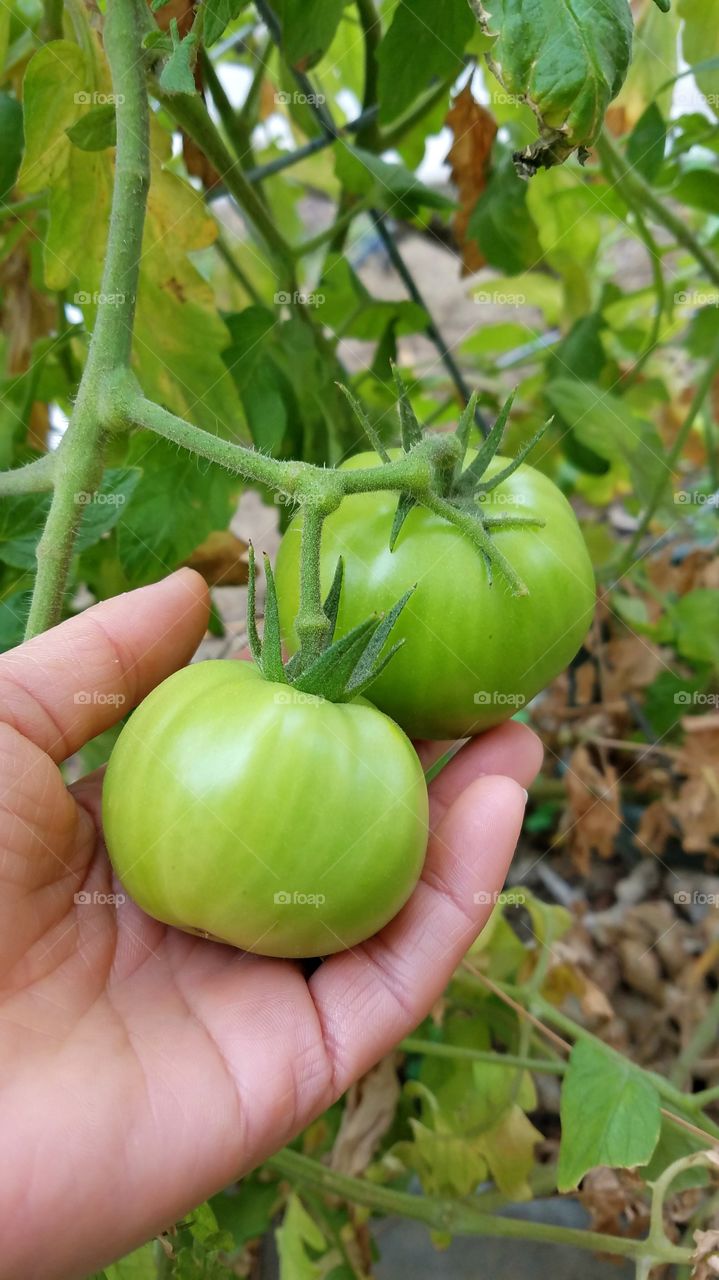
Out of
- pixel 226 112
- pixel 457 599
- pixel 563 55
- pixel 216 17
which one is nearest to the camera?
pixel 563 55

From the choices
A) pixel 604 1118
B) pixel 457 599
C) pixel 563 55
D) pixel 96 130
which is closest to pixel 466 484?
pixel 457 599

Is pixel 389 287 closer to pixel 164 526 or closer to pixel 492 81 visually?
pixel 492 81

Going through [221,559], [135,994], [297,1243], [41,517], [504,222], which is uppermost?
[504,222]

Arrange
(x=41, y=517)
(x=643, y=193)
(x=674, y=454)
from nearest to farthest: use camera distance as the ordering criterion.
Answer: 1. (x=41, y=517)
2. (x=643, y=193)
3. (x=674, y=454)

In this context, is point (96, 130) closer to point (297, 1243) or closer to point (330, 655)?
point (330, 655)

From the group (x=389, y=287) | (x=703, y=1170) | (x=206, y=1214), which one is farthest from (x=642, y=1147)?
(x=389, y=287)

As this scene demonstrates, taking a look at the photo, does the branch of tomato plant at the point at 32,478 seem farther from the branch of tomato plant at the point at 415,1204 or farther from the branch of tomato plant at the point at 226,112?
the branch of tomato plant at the point at 415,1204

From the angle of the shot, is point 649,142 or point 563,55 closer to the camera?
point 563,55
